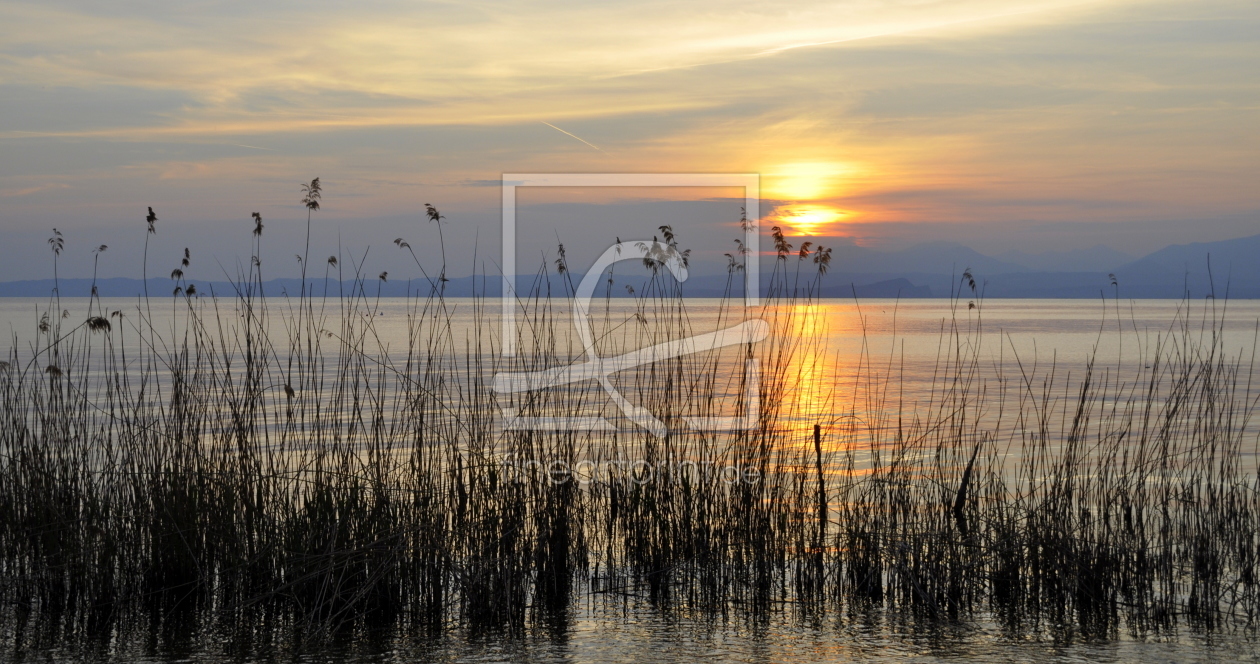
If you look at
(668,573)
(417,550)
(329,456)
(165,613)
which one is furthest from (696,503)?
(165,613)

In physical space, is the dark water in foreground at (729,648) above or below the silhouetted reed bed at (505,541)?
below

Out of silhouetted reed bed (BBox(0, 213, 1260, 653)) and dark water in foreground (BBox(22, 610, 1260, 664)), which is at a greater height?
silhouetted reed bed (BBox(0, 213, 1260, 653))

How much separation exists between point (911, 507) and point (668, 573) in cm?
141

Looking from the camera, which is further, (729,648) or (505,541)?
(505,541)

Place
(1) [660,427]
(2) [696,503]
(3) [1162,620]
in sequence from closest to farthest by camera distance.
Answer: (3) [1162,620] → (2) [696,503] → (1) [660,427]

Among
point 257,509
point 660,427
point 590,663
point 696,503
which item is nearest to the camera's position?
point 590,663

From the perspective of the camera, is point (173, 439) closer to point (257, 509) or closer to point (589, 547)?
point (257, 509)

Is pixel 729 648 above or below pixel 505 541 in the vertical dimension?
below

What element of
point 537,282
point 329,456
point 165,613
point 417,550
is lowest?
point 165,613

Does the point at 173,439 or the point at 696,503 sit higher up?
the point at 173,439

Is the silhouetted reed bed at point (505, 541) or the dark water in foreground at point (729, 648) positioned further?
the silhouetted reed bed at point (505, 541)

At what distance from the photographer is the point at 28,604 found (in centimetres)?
435

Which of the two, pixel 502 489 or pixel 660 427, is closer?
pixel 502 489

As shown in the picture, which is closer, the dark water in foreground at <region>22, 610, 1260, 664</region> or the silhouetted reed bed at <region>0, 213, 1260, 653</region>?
the dark water in foreground at <region>22, 610, 1260, 664</region>
